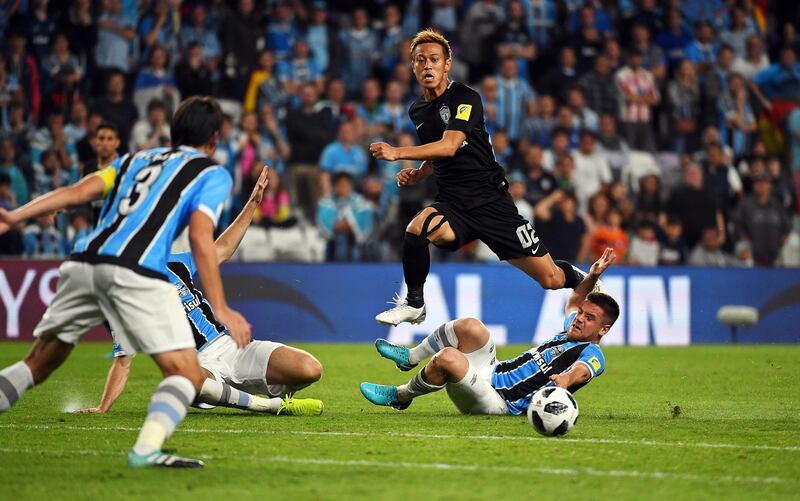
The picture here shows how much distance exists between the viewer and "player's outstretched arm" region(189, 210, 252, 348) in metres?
5.77

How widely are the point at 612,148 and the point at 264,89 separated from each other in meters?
5.51

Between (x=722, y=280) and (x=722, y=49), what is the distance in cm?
530

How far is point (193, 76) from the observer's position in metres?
18.0

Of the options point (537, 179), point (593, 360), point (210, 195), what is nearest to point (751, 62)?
point (537, 179)

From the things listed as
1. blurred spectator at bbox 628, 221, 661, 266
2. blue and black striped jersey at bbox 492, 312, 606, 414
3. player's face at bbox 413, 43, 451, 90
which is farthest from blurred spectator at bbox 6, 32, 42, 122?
blue and black striped jersey at bbox 492, 312, 606, 414

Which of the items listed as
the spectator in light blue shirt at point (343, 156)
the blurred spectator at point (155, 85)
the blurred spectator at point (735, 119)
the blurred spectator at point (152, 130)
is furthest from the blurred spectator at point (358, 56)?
the blurred spectator at point (735, 119)

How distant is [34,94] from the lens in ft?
58.6

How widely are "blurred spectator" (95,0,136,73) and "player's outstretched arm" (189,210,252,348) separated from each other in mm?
13069

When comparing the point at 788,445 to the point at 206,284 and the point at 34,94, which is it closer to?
the point at 206,284

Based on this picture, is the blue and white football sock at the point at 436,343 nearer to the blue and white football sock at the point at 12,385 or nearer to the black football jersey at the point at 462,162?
the black football jersey at the point at 462,162

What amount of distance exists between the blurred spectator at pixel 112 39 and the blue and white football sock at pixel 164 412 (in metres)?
13.2

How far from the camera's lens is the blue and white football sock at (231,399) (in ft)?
26.5

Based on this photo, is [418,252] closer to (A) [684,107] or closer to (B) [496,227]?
(B) [496,227]

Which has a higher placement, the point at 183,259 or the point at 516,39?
the point at 516,39
